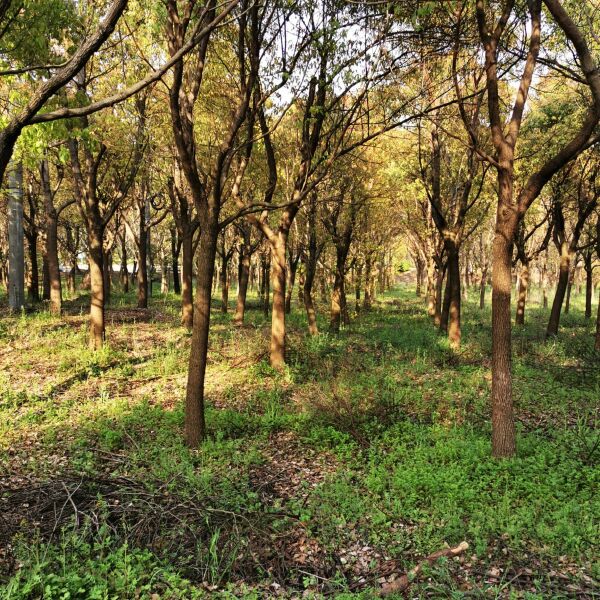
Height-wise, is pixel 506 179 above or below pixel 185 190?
below

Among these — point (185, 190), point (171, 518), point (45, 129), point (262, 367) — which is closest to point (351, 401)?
point (262, 367)

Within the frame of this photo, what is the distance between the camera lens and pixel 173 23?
6.59 metres

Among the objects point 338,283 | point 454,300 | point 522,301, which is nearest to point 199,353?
point 454,300

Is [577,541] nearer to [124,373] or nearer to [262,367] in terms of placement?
[262,367]

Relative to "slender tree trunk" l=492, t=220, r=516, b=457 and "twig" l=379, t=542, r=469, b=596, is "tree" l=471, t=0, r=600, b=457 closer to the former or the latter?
"slender tree trunk" l=492, t=220, r=516, b=457

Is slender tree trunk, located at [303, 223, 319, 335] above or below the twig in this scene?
above

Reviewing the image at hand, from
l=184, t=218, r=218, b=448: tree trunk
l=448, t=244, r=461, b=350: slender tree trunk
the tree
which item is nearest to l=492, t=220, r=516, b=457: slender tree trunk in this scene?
the tree

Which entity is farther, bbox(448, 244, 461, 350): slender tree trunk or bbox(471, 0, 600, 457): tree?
bbox(448, 244, 461, 350): slender tree trunk

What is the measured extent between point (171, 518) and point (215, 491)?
2.51ft

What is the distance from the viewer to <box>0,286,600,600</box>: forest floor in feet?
15.0

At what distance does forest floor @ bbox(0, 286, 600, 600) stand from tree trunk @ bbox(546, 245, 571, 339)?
187 inches

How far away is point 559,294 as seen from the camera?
650 inches

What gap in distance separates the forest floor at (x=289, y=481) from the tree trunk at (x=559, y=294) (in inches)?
187

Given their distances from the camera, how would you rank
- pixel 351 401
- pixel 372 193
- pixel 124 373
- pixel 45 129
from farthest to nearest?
pixel 372 193 → pixel 124 373 → pixel 351 401 → pixel 45 129
